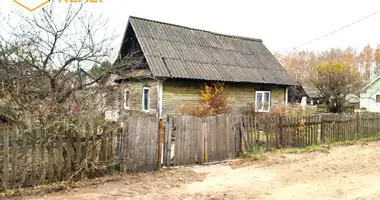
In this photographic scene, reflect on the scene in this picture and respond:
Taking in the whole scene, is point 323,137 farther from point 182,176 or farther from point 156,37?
point 156,37

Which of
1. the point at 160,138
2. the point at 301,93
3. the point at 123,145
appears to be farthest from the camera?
the point at 301,93

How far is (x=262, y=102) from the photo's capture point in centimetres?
1800

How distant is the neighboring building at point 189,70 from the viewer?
14.5 meters

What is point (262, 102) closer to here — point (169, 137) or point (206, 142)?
point (206, 142)

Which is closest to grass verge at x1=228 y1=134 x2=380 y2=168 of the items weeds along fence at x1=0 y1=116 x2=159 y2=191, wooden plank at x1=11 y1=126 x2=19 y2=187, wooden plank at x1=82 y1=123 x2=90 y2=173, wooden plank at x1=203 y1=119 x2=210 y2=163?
wooden plank at x1=203 y1=119 x2=210 y2=163

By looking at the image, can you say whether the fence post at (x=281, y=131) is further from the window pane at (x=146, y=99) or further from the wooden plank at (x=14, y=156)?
the wooden plank at (x=14, y=156)

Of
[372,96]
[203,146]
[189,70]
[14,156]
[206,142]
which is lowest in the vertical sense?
[203,146]

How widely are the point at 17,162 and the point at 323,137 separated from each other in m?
10.9

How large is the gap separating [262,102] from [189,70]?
5709mm

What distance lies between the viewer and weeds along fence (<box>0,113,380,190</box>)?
17.7 ft

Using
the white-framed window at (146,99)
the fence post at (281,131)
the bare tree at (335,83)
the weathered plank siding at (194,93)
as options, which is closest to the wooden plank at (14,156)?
the fence post at (281,131)

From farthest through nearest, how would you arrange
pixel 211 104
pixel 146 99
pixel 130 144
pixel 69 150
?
1. pixel 146 99
2. pixel 211 104
3. pixel 130 144
4. pixel 69 150

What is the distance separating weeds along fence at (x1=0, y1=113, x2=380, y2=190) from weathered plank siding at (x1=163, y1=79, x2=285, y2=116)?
19.4 ft

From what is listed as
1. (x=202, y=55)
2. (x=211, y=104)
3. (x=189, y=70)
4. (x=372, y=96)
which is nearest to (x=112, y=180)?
(x=211, y=104)
